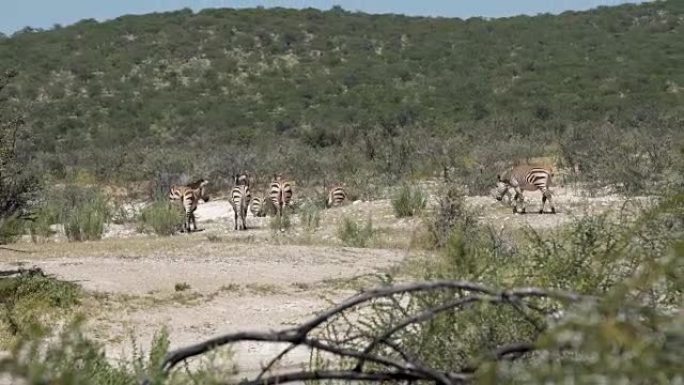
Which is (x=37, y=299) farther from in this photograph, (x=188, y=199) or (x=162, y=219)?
(x=188, y=199)

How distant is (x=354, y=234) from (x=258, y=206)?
26.4 feet

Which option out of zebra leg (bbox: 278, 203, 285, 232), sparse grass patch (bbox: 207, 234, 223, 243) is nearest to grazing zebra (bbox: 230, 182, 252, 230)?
zebra leg (bbox: 278, 203, 285, 232)

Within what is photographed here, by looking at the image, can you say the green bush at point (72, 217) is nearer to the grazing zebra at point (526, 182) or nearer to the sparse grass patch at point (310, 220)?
the sparse grass patch at point (310, 220)

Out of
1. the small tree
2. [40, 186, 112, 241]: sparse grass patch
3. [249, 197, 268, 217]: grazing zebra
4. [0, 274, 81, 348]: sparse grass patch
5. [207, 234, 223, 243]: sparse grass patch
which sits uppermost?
the small tree

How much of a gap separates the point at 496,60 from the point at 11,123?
48.0 m

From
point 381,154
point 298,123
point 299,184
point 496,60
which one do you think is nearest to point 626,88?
point 496,60

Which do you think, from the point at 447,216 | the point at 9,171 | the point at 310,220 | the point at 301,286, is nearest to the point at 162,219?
the point at 310,220

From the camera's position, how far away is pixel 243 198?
2500 centimetres

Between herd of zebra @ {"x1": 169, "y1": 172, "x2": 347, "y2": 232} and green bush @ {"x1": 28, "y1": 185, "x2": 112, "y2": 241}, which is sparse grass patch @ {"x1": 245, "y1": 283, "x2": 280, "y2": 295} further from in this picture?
herd of zebra @ {"x1": 169, "y1": 172, "x2": 347, "y2": 232}

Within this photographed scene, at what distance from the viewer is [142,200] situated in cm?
3341

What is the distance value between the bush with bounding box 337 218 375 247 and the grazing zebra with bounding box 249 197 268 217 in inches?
274

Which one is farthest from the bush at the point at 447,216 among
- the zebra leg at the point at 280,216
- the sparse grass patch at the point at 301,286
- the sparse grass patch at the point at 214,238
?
the sparse grass patch at the point at 301,286

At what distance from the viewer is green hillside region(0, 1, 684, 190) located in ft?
127

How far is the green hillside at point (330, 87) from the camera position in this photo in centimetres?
3862
